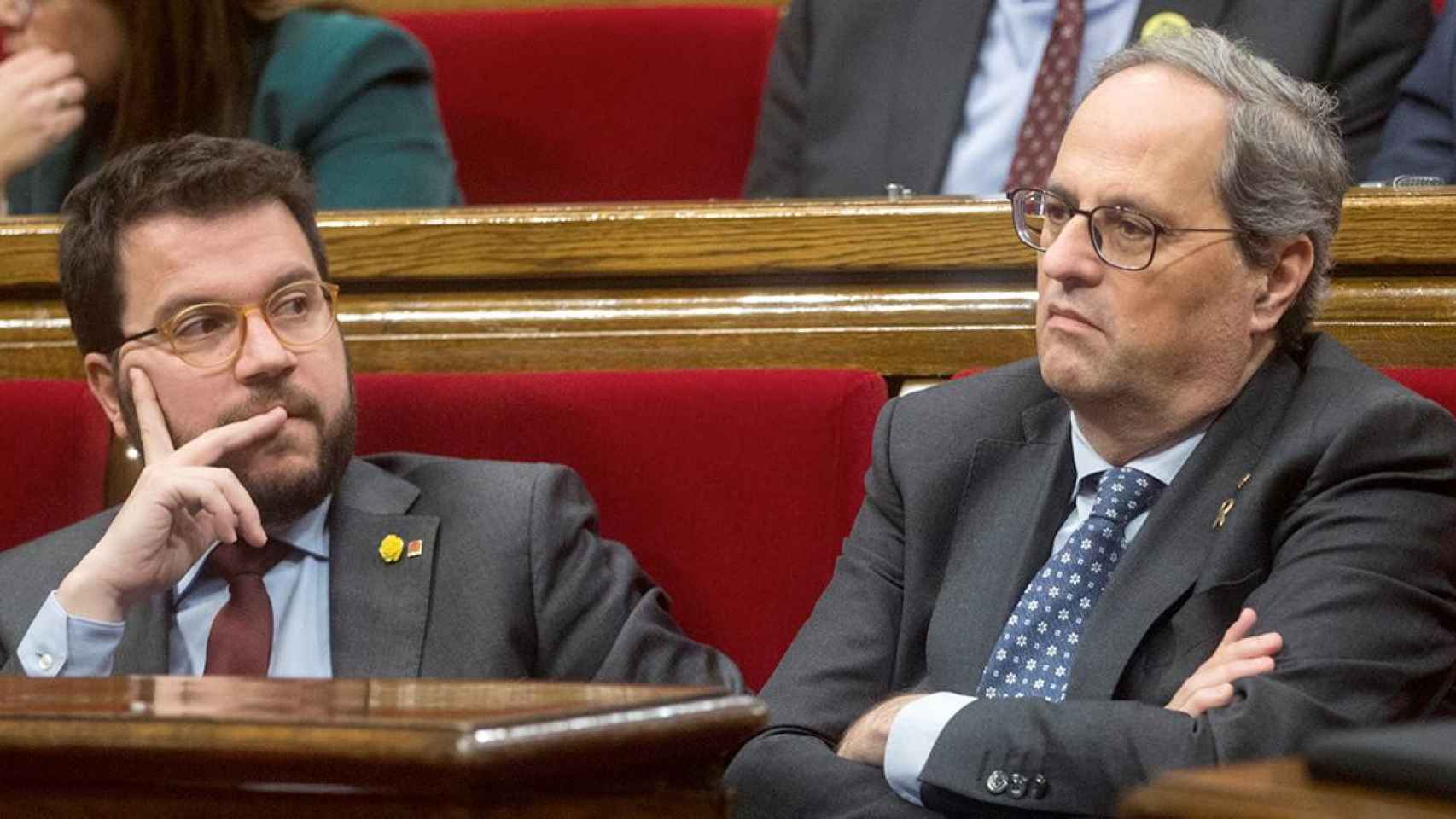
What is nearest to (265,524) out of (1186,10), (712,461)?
(712,461)

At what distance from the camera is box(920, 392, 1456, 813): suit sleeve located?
104 centimetres

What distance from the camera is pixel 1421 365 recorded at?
4.42ft

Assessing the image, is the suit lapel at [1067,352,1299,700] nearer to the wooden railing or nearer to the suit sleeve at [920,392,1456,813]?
the suit sleeve at [920,392,1456,813]

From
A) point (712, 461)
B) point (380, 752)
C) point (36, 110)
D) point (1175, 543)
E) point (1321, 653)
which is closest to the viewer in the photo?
point (380, 752)

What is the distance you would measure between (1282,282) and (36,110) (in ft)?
3.56

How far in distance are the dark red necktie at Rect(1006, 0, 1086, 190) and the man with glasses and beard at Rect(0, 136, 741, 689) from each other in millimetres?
579

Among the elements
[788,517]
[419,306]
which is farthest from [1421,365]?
[419,306]

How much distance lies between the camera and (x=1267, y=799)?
1.93 feet

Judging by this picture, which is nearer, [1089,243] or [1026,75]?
[1089,243]

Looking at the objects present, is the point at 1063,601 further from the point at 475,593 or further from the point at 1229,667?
the point at 475,593

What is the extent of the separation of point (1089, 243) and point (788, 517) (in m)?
0.29

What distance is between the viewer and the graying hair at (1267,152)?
1.20 metres

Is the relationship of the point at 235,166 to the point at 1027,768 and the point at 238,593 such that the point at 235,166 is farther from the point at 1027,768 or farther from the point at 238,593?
the point at 1027,768

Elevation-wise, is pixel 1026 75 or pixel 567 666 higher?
pixel 1026 75
